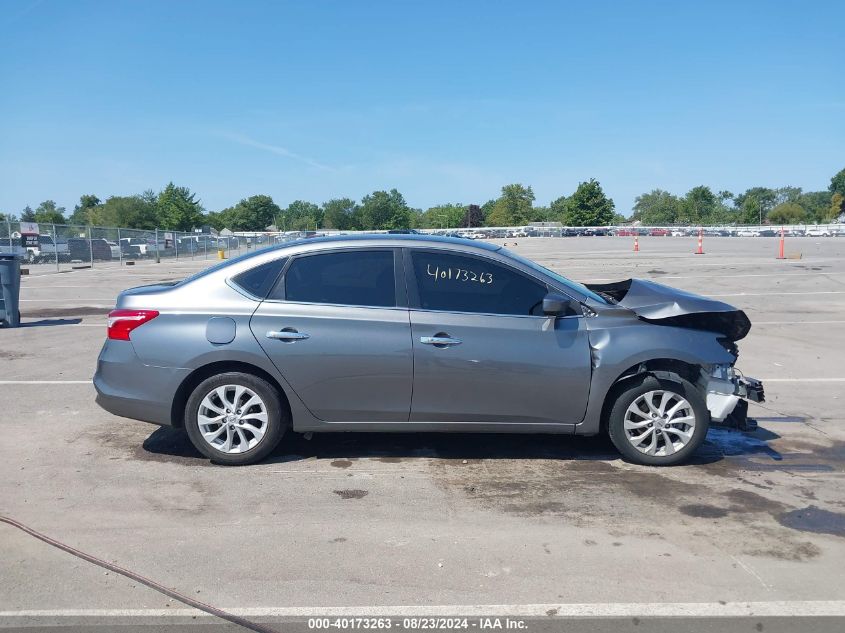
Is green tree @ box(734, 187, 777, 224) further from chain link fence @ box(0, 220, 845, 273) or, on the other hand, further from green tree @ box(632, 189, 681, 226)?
chain link fence @ box(0, 220, 845, 273)

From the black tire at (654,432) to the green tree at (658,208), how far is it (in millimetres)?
141718

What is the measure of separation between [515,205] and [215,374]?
440ft

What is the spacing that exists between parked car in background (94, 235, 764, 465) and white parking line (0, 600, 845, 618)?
1.93 metres

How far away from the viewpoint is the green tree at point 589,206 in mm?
116250

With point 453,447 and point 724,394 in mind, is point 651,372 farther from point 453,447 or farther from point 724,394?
point 453,447

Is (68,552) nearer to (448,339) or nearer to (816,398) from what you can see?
(448,339)

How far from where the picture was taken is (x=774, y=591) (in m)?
3.69

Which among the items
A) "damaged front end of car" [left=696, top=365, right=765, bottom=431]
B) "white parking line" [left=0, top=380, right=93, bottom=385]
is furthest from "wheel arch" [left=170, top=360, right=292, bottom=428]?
"white parking line" [left=0, top=380, right=93, bottom=385]

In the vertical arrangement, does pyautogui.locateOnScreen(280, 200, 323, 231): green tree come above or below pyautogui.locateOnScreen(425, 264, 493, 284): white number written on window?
above

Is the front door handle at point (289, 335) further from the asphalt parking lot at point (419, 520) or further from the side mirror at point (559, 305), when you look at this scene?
the side mirror at point (559, 305)

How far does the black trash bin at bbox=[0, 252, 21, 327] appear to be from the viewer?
39.1 feet

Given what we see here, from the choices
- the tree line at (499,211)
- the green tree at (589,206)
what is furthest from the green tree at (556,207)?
the green tree at (589,206)

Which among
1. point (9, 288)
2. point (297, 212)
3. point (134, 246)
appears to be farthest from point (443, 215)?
point (9, 288)

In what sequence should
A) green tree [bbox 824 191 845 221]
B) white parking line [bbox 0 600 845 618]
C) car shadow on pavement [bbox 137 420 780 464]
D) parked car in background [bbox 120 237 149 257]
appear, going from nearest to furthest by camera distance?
white parking line [bbox 0 600 845 618] → car shadow on pavement [bbox 137 420 780 464] → parked car in background [bbox 120 237 149 257] → green tree [bbox 824 191 845 221]
